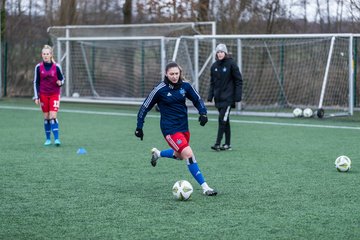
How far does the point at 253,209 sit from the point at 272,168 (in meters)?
3.17

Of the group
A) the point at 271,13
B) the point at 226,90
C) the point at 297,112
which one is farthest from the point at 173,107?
the point at 271,13

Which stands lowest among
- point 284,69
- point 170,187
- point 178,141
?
point 170,187

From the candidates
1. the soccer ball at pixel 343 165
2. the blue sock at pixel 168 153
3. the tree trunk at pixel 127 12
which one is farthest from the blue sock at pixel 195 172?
the tree trunk at pixel 127 12

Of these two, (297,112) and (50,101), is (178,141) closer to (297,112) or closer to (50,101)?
(50,101)

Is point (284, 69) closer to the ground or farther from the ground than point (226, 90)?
farther from the ground

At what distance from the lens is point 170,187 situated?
9.26 meters

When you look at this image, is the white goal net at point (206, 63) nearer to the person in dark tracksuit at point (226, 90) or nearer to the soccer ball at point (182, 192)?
the person in dark tracksuit at point (226, 90)

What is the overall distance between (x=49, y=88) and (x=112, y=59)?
12.6 metres

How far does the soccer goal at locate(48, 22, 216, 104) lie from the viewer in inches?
972

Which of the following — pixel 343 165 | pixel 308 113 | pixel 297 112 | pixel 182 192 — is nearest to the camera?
pixel 182 192

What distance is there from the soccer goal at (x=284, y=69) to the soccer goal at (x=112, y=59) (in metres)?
1.62

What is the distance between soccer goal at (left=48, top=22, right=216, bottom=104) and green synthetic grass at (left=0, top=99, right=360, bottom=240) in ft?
28.2

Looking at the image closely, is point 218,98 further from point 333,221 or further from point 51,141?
point 333,221

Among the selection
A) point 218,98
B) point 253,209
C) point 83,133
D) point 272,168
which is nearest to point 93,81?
point 83,133
